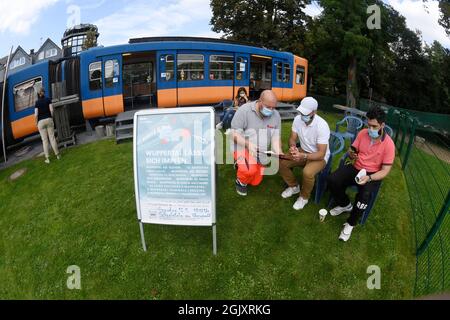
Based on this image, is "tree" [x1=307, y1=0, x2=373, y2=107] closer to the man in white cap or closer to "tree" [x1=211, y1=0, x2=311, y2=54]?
"tree" [x1=211, y1=0, x2=311, y2=54]

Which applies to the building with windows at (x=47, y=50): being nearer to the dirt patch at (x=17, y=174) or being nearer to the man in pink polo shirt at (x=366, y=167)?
the dirt patch at (x=17, y=174)

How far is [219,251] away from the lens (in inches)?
153

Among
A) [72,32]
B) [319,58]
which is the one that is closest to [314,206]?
[319,58]

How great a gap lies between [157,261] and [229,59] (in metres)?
9.33

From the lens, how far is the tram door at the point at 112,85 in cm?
948

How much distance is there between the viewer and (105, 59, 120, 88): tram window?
9484 mm

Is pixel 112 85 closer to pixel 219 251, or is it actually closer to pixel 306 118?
pixel 306 118

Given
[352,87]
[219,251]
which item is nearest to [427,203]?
[219,251]

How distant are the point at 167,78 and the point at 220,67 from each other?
2.22m

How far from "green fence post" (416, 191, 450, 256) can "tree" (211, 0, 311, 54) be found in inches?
907

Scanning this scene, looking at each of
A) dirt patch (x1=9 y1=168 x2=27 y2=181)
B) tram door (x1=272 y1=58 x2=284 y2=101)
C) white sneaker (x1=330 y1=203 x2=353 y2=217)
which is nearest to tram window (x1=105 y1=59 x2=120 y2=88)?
dirt patch (x1=9 y1=168 x2=27 y2=181)

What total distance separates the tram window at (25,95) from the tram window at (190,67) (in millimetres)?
4569

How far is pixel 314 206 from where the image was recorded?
457cm
